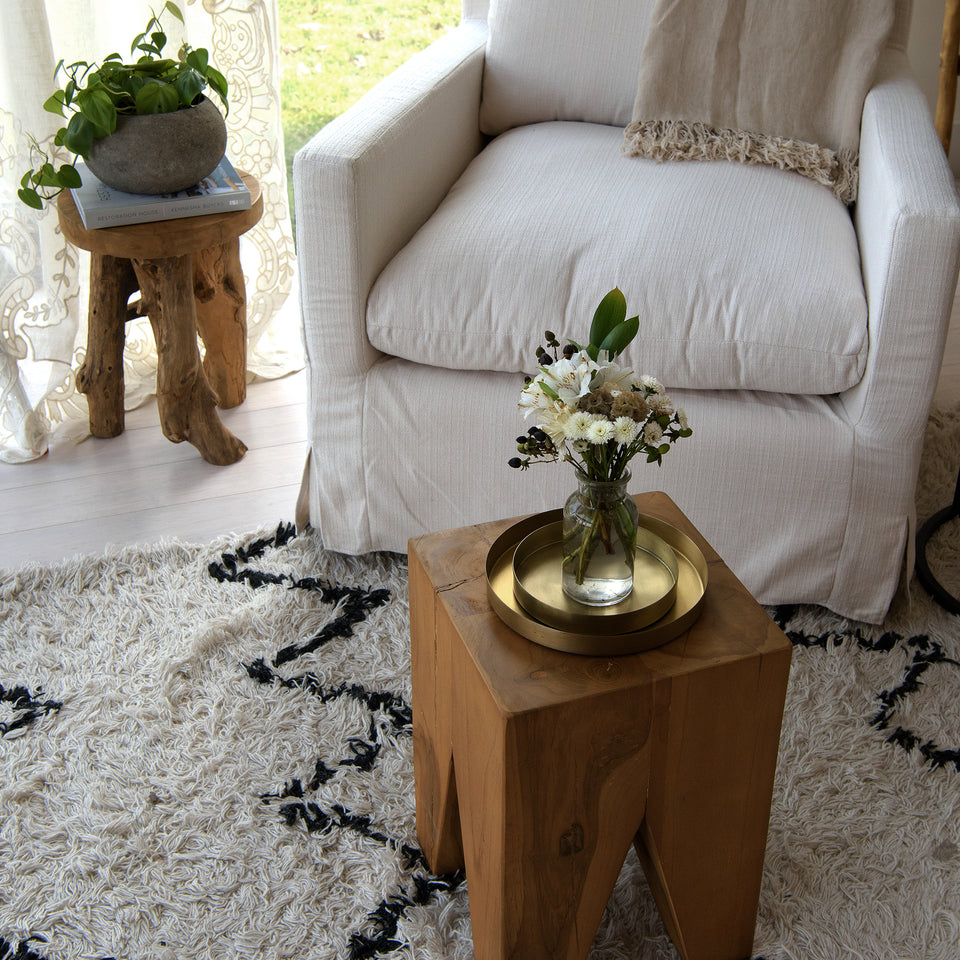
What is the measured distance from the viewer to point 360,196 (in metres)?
1.47

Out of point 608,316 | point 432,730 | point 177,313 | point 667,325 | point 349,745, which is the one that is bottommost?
point 349,745

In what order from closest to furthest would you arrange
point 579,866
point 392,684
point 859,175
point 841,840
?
point 579,866
point 841,840
point 392,684
point 859,175

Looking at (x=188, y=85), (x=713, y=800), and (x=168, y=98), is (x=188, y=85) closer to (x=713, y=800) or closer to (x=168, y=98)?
(x=168, y=98)

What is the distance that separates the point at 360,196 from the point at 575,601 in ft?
2.43

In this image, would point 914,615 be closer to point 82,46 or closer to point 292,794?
point 292,794

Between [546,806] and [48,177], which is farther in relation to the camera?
[48,177]

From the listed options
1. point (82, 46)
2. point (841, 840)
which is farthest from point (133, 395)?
point (841, 840)

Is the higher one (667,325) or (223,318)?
(667,325)

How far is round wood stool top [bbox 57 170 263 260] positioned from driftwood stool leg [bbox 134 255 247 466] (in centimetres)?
5

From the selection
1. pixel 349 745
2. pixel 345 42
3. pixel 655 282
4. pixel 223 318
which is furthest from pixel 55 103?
pixel 345 42

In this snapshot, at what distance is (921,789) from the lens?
4.32ft

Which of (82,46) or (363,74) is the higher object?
(82,46)

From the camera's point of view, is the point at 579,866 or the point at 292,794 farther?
the point at 292,794

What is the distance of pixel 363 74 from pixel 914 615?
2.93 m
